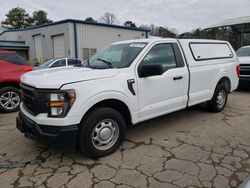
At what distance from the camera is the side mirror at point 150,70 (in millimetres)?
3637

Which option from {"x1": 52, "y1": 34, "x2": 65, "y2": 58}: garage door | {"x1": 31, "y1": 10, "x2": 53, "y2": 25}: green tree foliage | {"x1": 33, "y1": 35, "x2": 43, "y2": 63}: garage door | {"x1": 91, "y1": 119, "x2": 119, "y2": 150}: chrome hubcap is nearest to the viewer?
{"x1": 91, "y1": 119, "x2": 119, "y2": 150}: chrome hubcap

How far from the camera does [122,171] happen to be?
317 cm

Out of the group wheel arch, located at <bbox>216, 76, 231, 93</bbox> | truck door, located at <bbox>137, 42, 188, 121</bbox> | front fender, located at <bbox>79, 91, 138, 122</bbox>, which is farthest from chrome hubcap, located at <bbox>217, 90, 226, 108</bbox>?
front fender, located at <bbox>79, 91, 138, 122</bbox>

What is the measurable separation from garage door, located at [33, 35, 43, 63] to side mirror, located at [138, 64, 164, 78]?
24.2 meters

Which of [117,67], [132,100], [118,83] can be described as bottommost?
[132,100]

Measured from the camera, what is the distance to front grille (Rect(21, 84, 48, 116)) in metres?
3.10

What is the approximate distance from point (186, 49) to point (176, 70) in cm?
68

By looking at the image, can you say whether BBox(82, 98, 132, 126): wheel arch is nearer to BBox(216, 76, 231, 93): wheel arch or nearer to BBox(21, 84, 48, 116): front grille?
BBox(21, 84, 48, 116): front grille

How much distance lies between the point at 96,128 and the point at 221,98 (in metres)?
3.85

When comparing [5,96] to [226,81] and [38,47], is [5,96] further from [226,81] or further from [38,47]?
[38,47]

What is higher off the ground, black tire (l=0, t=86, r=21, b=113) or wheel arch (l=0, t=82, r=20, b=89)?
wheel arch (l=0, t=82, r=20, b=89)

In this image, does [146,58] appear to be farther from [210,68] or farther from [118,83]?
[210,68]

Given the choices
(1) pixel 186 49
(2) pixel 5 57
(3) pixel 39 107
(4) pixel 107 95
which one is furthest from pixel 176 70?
(2) pixel 5 57

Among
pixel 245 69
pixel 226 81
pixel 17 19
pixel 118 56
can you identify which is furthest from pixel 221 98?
pixel 17 19
